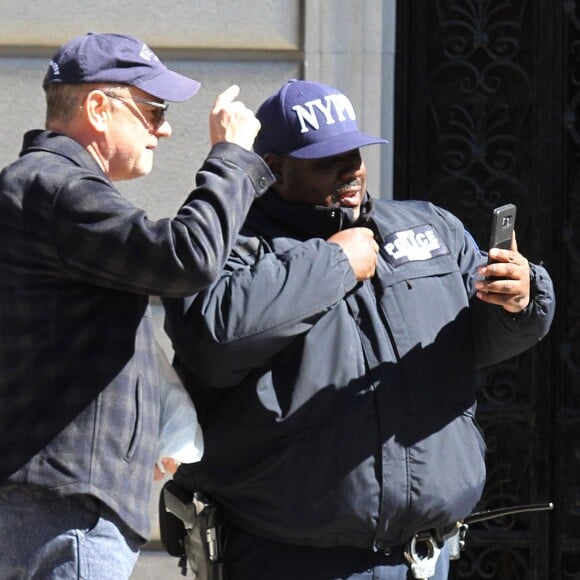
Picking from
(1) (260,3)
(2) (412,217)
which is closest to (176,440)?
(2) (412,217)

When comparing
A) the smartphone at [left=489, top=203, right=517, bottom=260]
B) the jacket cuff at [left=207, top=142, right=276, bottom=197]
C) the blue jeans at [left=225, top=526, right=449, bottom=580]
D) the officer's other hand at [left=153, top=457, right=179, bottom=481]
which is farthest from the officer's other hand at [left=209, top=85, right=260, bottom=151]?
the blue jeans at [left=225, top=526, right=449, bottom=580]

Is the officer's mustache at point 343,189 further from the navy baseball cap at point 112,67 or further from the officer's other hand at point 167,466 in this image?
the officer's other hand at point 167,466

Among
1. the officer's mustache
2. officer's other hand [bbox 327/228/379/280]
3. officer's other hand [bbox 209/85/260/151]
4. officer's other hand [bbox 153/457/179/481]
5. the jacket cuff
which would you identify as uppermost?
officer's other hand [bbox 209/85/260/151]

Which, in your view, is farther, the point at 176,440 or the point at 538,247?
the point at 538,247

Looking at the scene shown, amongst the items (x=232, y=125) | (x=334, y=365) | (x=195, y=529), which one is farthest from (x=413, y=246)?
(x=195, y=529)

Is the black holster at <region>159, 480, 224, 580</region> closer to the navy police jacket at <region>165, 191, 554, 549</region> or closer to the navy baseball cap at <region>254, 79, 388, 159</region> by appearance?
the navy police jacket at <region>165, 191, 554, 549</region>

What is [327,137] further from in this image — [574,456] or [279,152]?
[574,456]

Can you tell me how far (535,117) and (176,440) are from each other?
7.70 ft

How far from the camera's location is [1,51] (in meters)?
5.04

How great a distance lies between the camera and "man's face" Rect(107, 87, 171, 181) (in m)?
3.06

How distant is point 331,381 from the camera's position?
3354 millimetres

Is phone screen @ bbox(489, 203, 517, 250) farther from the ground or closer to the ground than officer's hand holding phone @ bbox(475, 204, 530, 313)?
farther from the ground

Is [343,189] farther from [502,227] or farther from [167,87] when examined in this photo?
[167,87]

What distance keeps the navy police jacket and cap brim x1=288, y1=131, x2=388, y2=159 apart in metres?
0.13
